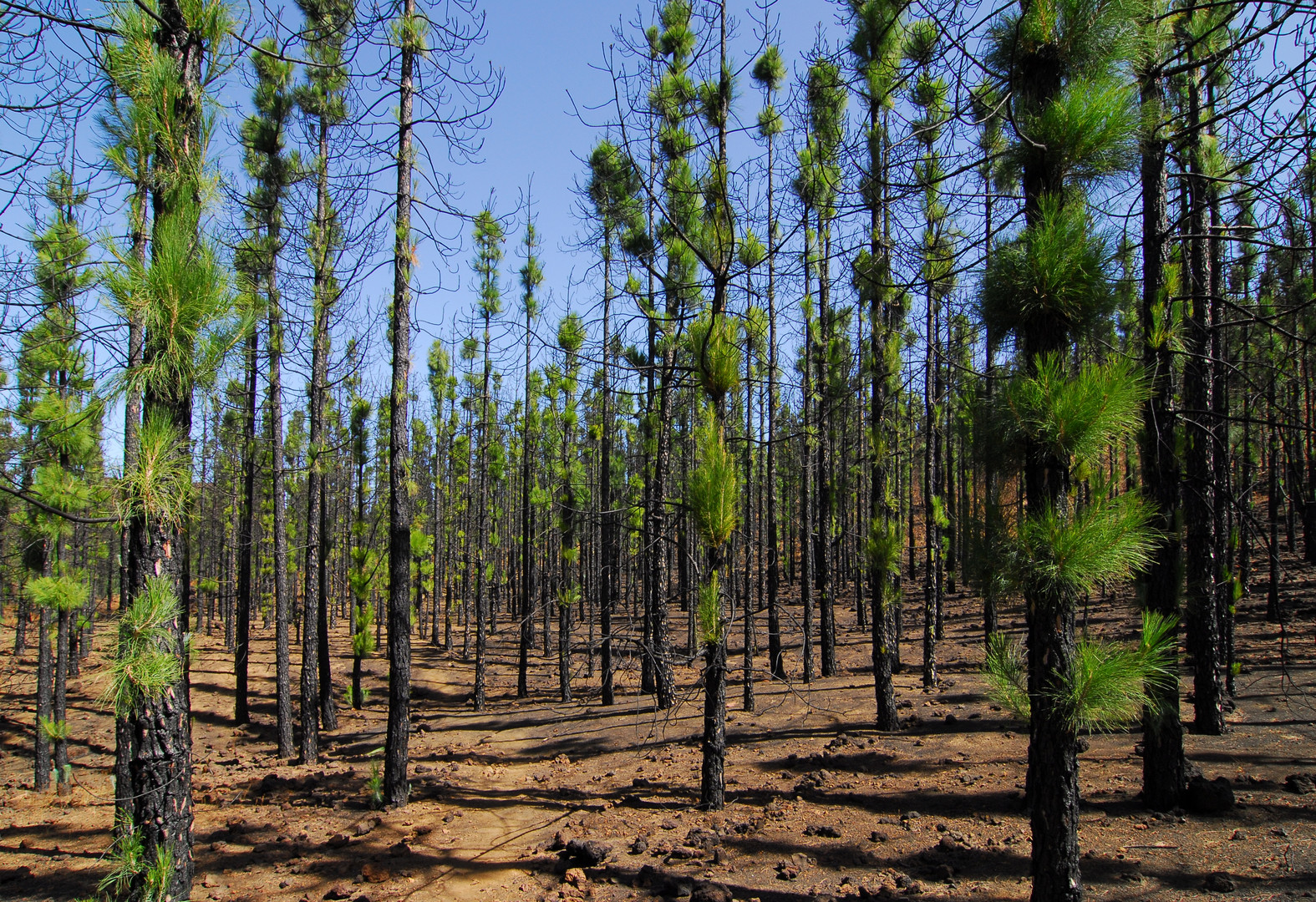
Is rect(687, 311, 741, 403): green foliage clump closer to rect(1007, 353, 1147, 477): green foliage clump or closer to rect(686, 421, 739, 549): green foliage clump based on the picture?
rect(686, 421, 739, 549): green foliage clump

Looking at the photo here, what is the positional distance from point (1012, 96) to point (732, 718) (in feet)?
34.2

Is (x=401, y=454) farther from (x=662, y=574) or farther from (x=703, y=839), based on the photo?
(x=662, y=574)

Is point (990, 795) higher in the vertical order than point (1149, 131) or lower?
lower

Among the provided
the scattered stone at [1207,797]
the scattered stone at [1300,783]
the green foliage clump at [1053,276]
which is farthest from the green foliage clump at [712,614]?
the scattered stone at [1300,783]

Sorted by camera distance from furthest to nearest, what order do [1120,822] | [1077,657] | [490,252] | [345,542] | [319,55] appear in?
[345,542]
[490,252]
[319,55]
[1120,822]
[1077,657]

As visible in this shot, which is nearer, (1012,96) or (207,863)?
(1012,96)

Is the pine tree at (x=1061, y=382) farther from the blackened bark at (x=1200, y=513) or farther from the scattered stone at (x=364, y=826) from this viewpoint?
the scattered stone at (x=364, y=826)

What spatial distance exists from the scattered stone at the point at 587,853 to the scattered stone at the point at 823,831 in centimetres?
191

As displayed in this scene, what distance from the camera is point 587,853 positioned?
588cm

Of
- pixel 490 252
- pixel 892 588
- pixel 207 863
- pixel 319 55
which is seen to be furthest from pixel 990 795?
pixel 490 252

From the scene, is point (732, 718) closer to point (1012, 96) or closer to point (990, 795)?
point (990, 795)

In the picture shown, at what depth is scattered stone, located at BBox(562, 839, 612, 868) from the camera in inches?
230

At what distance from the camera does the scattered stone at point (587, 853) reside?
5.85m

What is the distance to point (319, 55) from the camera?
10.7m
